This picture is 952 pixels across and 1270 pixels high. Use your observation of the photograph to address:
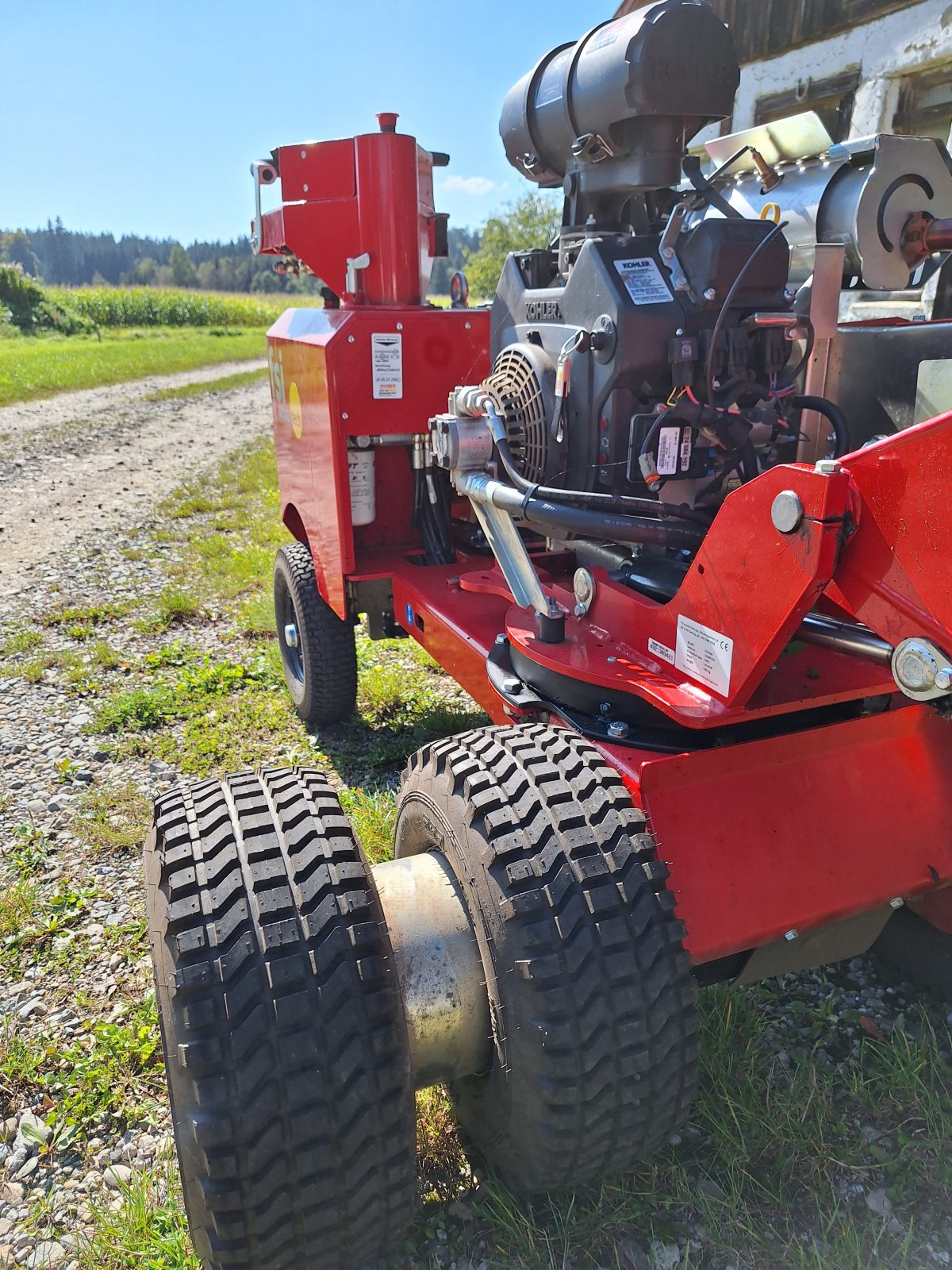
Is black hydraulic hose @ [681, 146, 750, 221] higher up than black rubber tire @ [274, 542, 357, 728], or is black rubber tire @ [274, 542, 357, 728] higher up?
black hydraulic hose @ [681, 146, 750, 221]

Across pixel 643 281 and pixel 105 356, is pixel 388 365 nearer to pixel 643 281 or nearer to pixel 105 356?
pixel 643 281

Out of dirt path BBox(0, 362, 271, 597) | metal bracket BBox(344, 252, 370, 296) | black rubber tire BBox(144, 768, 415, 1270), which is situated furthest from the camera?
dirt path BBox(0, 362, 271, 597)

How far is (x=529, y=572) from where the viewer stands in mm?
2312

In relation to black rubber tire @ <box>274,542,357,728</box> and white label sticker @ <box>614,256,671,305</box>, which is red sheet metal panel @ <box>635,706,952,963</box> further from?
black rubber tire @ <box>274,542,357,728</box>

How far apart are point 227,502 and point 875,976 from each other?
24.7 ft

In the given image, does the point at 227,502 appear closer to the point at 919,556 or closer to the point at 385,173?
the point at 385,173

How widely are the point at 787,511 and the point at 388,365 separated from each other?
6.90 feet

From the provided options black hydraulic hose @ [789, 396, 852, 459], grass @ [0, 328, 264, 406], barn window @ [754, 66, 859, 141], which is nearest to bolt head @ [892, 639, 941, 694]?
black hydraulic hose @ [789, 396, 852, 459]

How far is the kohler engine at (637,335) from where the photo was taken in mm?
2191

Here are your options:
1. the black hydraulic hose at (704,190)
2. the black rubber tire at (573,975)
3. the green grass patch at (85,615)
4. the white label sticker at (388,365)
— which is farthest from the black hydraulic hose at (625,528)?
the green grass patch at (85,615)

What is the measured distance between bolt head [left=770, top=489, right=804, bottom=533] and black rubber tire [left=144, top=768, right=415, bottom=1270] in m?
0.97

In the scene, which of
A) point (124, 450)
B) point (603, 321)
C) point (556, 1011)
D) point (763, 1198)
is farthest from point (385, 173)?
point (124, 450)

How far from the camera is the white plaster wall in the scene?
6.64 meters

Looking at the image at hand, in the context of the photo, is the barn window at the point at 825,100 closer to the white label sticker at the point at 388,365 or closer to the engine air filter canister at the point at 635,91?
the white label sticker at the point at 388,365
